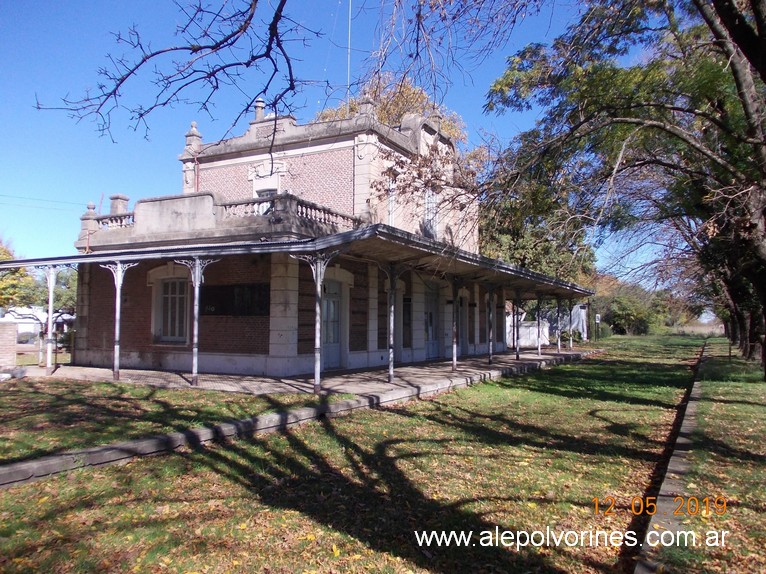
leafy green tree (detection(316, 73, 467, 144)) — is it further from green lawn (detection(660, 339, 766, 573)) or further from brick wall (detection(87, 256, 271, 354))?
brick wall (detection(87, 256, 271, 354))

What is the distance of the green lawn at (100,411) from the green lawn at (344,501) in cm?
105

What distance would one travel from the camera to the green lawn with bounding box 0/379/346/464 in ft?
23.6

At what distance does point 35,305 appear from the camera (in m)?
44.5

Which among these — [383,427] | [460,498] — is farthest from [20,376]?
[460,498]

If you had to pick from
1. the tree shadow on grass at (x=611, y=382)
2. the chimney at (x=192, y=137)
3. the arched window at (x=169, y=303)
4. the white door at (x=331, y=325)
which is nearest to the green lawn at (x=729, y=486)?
the tree shadow on grass at (x=611, y=382)

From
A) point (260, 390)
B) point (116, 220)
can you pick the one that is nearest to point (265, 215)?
point (260, 390)

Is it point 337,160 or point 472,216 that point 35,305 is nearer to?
point 337,160

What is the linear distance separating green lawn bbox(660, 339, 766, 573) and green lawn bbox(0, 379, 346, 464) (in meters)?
6.28

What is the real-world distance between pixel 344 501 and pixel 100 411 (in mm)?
5722

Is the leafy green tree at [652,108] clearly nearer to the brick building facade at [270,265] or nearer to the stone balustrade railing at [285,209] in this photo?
the brick building facade at [270,265]

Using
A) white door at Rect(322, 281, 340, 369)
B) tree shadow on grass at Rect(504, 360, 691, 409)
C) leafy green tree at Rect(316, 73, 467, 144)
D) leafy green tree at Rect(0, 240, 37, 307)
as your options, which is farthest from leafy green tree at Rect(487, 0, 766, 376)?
leafy green tree at Rect(0, 240, 37, 307)

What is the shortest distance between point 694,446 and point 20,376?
1540 centimetres

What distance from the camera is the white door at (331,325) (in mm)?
16422

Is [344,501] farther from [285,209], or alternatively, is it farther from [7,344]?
[7,344]
